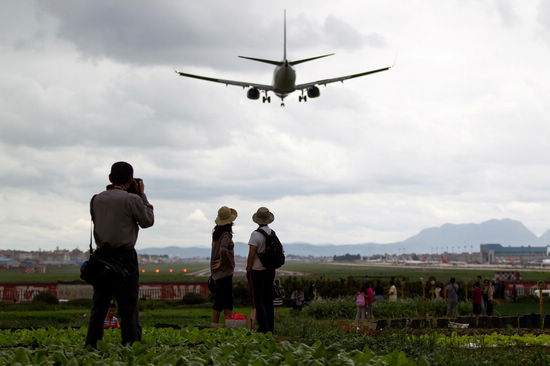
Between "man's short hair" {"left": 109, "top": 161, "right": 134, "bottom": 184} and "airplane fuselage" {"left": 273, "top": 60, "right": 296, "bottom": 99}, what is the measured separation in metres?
31.7

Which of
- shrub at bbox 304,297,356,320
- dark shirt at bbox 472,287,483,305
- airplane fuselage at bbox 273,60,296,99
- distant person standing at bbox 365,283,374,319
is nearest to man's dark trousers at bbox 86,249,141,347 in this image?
distant person standing at bbox 365,283,374,319

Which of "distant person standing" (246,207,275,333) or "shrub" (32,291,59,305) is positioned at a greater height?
"distant person standing" (246,207,275,333)

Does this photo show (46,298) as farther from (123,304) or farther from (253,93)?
(123,304)

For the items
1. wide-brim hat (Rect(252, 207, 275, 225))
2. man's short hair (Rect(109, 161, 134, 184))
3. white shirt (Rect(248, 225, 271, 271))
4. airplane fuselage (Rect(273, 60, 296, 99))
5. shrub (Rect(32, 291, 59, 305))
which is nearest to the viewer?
man's short hair (Rect(109, 161, 134, 184))

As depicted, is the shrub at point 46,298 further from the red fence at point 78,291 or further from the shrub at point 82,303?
the red fence at point 78,291

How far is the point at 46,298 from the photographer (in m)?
33.5

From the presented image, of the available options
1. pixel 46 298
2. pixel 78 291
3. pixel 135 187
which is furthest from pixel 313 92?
pixel 135 187

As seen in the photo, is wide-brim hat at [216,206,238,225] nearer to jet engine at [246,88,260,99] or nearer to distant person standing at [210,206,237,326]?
distant person standing at [210,206,237,326]

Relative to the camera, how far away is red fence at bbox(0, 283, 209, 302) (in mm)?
36438

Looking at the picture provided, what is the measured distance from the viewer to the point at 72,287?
1448 inches

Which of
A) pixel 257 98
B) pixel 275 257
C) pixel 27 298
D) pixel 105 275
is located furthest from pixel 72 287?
pixel 105 275

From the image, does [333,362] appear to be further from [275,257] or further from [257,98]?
[257,98]

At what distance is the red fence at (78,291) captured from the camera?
120 feet

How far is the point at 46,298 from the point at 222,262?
2604 centimetres
